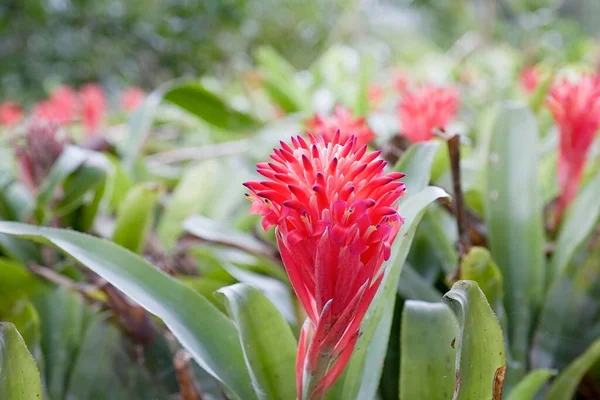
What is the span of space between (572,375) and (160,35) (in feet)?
13.6

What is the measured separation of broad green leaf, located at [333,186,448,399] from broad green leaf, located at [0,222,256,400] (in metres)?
0.07

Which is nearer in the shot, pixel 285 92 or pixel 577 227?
pixel 577 227

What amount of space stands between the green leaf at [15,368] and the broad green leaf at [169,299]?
0.07 meters

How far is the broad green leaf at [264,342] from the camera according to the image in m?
0.41

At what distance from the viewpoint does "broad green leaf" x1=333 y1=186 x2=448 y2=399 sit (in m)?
0.40

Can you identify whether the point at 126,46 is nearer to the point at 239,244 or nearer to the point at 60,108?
the point at 60,108

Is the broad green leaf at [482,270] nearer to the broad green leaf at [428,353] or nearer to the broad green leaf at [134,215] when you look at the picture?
the broad green leaf at [428,353]

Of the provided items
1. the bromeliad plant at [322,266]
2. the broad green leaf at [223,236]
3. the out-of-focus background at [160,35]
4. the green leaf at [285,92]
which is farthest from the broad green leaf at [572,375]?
the out-of-focus background at [160,35]

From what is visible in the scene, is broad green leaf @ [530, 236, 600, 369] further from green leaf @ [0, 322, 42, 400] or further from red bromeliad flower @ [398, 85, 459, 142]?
green leaf @ [0, 322, 42, 400]

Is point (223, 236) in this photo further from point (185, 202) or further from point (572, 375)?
point (572, 375)

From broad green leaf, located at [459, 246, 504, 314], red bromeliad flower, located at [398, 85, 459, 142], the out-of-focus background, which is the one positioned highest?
the out-of-focus background

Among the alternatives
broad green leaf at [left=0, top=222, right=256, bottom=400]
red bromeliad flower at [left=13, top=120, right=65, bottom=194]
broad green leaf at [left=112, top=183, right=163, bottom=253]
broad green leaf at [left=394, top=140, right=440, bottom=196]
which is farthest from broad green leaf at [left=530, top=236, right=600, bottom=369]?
red bromeliad flower at [left=13, top=120, right=65, bottom=194]

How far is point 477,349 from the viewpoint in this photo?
13.9 inches

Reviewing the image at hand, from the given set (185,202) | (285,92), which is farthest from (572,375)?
(285,92)
